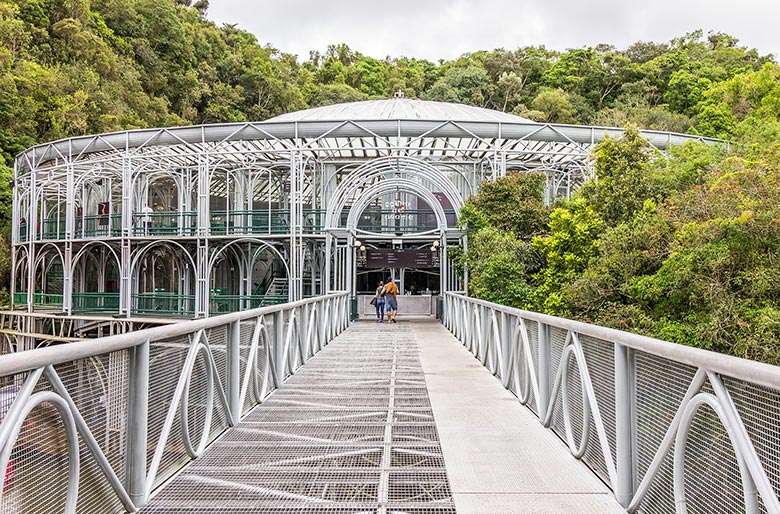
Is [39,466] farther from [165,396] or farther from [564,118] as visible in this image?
[564,118]

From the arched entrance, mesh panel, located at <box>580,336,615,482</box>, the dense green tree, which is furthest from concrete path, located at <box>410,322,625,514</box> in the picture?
the arched entrance

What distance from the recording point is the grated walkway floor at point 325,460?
13.2 feet

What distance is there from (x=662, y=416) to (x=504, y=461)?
1.83m

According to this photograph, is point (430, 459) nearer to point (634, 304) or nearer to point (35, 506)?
point (35, 506)

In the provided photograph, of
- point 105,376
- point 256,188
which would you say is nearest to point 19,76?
point 256,188

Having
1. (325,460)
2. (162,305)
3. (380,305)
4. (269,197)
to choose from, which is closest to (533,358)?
(325,460)

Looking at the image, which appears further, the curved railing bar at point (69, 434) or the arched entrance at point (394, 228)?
the arched entrance at point (394, 228)

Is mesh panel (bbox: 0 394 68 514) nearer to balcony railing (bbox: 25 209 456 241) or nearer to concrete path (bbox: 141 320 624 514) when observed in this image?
concrete path (bbox: 141 320 624 514)

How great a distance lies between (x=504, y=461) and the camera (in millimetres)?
4926

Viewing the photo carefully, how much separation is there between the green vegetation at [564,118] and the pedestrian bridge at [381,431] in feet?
21.1

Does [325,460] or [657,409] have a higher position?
[657,409]

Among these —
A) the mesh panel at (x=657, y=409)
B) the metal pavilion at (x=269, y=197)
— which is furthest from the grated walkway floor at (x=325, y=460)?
the metal pavilion at (x=269, y=197)

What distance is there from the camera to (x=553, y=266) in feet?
53.0

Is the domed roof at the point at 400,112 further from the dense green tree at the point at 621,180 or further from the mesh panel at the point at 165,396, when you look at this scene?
the mesh panel at the point at 165,396
